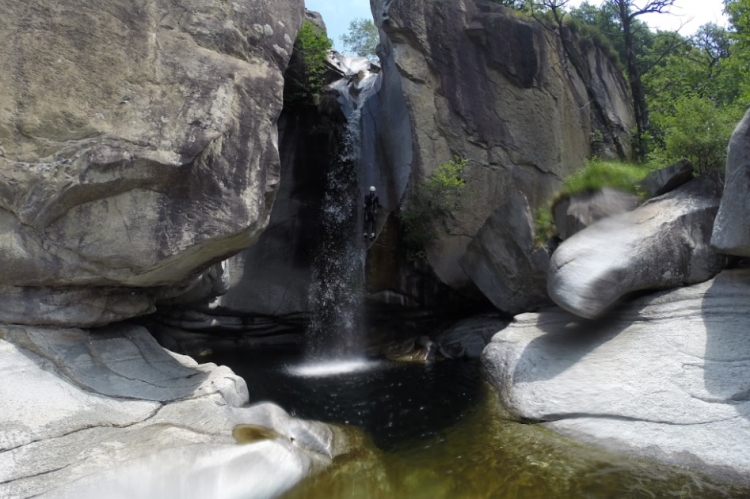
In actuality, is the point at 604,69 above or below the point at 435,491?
above

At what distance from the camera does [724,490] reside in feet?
16.5

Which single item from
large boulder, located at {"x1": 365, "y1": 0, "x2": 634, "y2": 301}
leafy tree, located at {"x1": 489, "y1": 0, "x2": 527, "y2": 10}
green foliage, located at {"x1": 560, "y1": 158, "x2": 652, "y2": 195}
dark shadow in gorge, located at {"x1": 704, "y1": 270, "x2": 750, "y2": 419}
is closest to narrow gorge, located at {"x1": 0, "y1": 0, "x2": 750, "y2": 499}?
dark shadow in gorge, located at {"x1": 704, "y1": 270, "x2": 750, "y2": 419}

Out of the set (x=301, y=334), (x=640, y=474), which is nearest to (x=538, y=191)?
(x=301, y=334)

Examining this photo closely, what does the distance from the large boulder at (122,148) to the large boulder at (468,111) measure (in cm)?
643

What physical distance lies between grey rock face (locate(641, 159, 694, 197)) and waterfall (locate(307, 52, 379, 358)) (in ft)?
23.9

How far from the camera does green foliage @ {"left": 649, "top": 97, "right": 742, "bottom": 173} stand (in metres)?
9.60

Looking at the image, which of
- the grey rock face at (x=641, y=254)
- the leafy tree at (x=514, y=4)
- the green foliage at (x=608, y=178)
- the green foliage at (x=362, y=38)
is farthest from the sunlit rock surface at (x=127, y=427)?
the green foliage at (x=362, y=38)

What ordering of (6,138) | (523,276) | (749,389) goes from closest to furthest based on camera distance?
(749,389)
(6,138)
(523,276)

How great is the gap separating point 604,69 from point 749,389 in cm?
1638

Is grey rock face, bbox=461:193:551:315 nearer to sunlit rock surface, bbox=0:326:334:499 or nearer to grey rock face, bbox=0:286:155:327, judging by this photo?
sunlit rock surface, bbox=0:326:334:499

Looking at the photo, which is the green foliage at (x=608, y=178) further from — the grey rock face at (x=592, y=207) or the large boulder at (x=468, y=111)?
the large boulder at (x=468, y=111)

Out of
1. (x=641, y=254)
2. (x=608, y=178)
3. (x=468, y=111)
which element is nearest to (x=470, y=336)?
(x=608, y=178)

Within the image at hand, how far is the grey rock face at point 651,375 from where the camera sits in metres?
5.96

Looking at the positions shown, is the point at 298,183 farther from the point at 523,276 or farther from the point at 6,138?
the point at 6,138
